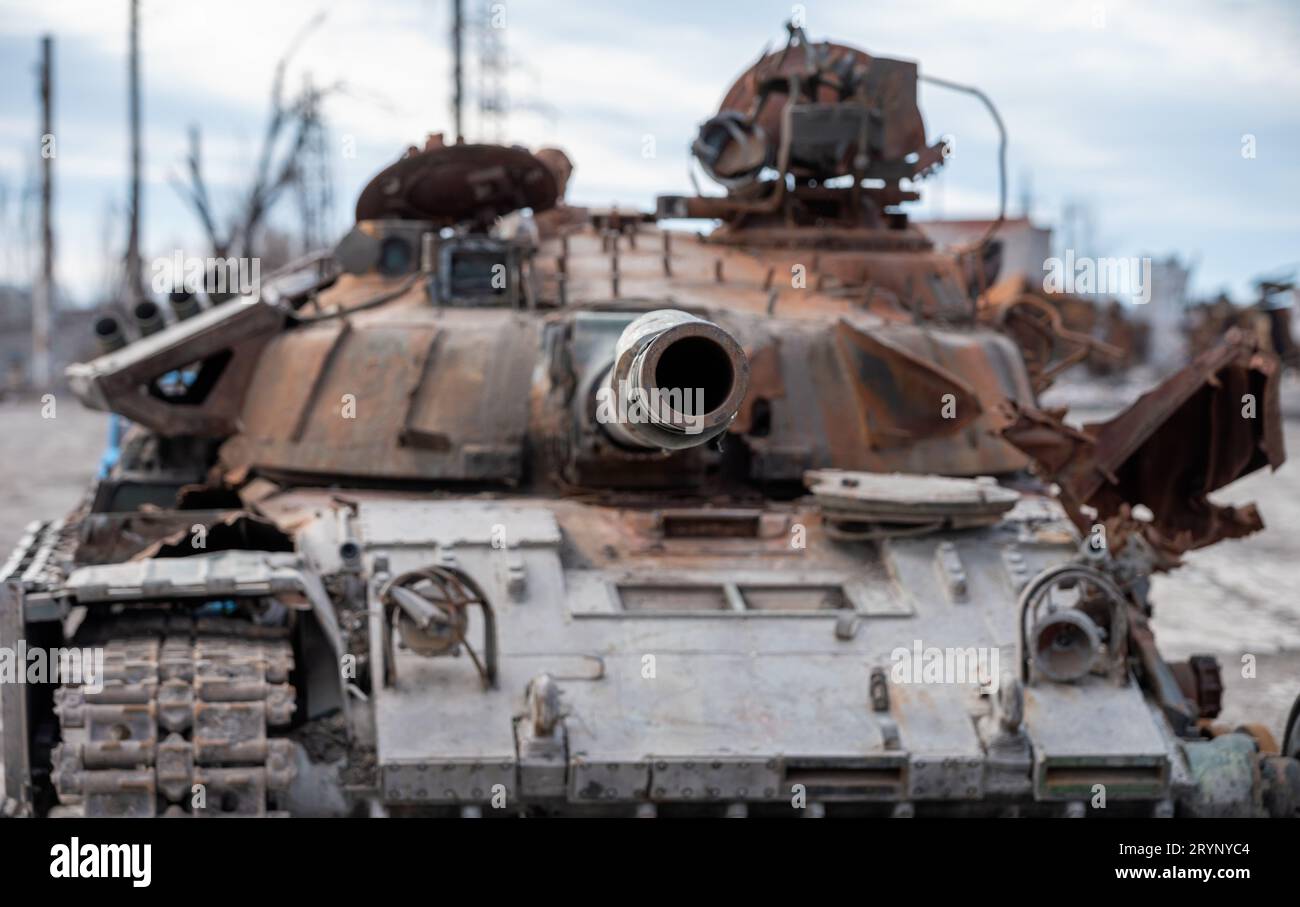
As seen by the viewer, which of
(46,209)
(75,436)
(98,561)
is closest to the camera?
(98,561)

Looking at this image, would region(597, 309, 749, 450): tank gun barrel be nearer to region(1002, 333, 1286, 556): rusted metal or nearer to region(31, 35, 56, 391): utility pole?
region(1002, 333, 1286, 556): rusted metal

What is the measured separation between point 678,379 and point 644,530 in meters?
2.44

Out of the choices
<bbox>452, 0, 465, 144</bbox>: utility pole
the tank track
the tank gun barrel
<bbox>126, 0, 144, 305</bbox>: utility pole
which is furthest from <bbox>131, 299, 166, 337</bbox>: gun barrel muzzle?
<bbox>126, 0, 144, 305</bbox>: utility pole

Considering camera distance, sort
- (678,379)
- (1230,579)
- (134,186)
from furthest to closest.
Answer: (134,186) < (1230,579) < (678,379)

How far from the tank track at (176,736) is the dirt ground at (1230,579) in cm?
647

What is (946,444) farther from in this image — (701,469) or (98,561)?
(98,561)

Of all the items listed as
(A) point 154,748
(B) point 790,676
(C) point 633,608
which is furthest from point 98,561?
(B) point 790,676

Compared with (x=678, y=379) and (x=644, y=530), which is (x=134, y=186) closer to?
(x=644, y=530)

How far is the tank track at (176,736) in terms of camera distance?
21.2 feet

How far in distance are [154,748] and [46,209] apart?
112ft

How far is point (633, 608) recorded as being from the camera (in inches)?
295

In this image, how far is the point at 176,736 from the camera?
6559mm

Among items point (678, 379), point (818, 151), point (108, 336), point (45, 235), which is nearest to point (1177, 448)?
point (818, 151)
